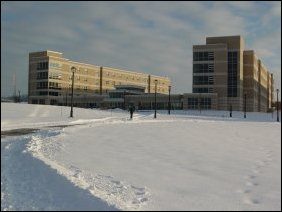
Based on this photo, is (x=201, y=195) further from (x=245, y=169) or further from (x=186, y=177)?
(x=245, y=169)

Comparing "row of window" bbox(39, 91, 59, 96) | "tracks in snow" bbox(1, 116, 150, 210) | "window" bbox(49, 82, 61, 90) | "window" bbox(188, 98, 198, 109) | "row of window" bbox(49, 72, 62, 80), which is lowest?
"tracks in snow" bbox(1, 116, 150, 210)

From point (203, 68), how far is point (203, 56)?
3.00 m

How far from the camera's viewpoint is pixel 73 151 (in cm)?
1350

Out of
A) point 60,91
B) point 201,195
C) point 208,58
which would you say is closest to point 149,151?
point 201,195

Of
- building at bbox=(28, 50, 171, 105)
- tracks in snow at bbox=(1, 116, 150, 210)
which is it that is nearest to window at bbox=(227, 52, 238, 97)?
building at bbox=(28, 50, 171, 105)

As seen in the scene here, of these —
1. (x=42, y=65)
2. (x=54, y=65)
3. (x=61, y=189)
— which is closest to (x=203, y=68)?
(x=54, y=65)

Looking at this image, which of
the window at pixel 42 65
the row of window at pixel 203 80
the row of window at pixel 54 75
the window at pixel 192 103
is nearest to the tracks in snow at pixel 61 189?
the window at pixel 192 103

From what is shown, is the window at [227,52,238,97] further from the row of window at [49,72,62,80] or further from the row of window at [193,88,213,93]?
the row of window at [49,72,62,80]

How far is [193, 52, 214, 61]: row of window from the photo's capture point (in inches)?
3782

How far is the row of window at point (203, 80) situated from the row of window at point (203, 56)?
449cm

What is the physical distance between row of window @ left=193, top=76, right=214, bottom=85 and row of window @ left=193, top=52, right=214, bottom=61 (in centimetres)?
449

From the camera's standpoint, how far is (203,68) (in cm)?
9650

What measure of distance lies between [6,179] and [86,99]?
361ft

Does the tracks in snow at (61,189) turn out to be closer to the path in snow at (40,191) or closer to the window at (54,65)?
the path in snow at (40,191)
